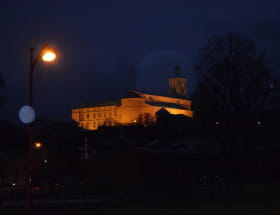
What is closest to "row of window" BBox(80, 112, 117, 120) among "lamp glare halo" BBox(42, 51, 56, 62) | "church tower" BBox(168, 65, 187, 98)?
"church tower" BBox(168, 65, 187, 98)

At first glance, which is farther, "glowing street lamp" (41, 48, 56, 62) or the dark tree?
the dark tree

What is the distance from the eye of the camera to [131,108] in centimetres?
15500

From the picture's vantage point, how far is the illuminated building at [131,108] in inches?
6093

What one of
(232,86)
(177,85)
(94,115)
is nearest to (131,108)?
(94,115)

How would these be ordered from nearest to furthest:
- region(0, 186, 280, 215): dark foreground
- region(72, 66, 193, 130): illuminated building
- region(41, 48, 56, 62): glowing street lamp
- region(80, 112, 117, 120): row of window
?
1. region(41, 48, 56, 62): glowing street lamp
2. region(0, 186, 280, 215): dark foreground
3. region(72, 66, 193, 130): illuminated building
4. region(80, 112, 117, 120): row of window

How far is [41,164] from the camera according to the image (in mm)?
46188

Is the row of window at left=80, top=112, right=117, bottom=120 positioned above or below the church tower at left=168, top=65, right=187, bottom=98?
below

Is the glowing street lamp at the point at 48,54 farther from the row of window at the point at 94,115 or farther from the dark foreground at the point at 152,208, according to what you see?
the row of window at the point at 94,115

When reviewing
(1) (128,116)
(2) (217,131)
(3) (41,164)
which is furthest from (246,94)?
(1) (128,116)

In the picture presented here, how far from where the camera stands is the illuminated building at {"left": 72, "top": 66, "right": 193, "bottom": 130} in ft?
508

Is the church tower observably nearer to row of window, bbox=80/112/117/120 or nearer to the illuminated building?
the illuminated building

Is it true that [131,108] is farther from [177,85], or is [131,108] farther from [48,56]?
[48,56]

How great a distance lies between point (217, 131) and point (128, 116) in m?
106

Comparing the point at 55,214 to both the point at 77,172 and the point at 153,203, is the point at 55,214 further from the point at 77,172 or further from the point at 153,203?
the point at 77,172
